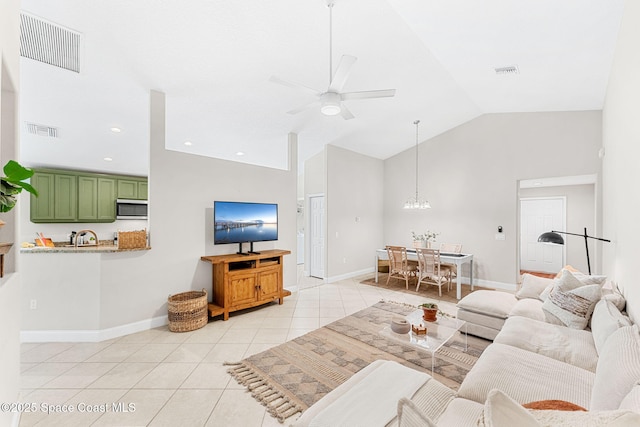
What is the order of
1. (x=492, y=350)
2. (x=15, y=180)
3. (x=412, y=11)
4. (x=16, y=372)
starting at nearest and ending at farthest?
(x=15, y=180)
(x=16, y=372)
(x=492, y=350)
(x=412, y=11)

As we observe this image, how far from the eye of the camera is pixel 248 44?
114 inches

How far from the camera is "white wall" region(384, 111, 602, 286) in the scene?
4.70 metres

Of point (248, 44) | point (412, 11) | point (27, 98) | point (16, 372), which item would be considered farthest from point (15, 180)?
point (412, 11)

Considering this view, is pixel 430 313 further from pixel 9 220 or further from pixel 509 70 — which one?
pixel 9 220

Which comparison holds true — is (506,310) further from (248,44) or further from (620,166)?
(248,44)

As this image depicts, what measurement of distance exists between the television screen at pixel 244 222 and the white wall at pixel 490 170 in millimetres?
3715

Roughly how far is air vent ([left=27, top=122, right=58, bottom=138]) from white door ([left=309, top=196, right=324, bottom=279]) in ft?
14.9

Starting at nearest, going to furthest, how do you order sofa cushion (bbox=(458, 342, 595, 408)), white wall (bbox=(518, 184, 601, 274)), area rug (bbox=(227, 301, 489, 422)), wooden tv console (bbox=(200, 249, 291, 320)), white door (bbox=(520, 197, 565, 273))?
sofa cushion (bbox=(458, 342, 595, 408))
area rug (bbox=(227, 301, 489, 422))
wooden tv console (bbox=(200, 249, 291, 320))
white wall (bbox=(518, 184, 601, 274))
white door (bbox=(520, 197, 565, 273))

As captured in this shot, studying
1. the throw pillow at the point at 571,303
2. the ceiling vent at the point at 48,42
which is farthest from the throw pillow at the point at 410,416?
the ceiling vent at the point at 48,42

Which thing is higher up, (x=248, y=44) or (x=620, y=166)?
(x=248, y=44)

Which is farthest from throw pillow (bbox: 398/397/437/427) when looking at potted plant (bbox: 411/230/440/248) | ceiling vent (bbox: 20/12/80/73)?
potted plant (bbox: 411/230/440/248)

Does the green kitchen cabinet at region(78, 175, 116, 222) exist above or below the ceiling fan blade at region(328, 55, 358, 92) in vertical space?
below

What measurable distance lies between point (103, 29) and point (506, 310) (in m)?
4.92

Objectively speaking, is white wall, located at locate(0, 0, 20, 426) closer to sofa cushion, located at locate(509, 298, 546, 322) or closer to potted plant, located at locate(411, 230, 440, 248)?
sofa cushion, located at locate(509, 298, 546, 322)
